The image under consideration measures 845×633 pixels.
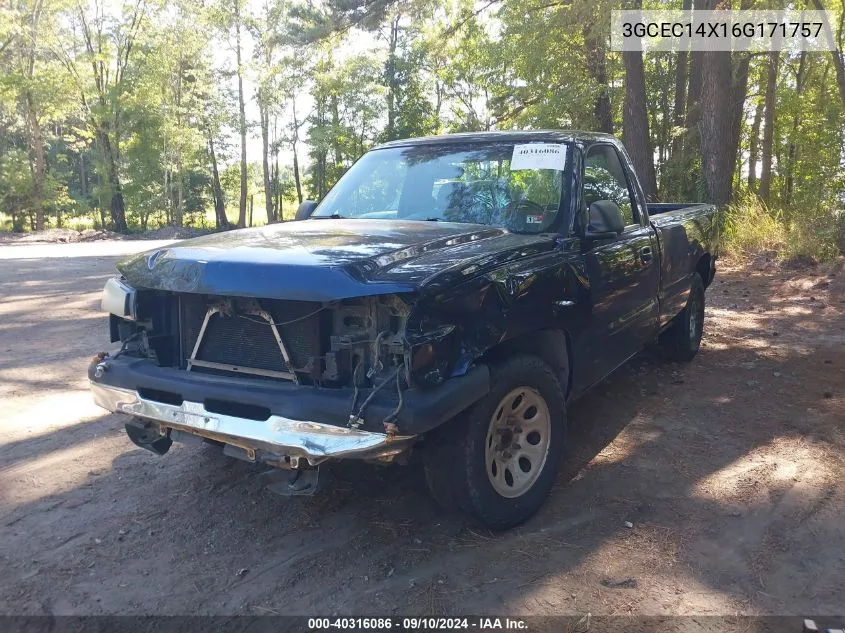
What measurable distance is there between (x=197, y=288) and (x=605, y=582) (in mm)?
2209

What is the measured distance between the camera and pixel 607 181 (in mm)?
4641

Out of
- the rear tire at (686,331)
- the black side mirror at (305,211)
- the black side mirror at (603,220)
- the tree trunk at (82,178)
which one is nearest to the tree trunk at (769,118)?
the rear tire at (686,331)

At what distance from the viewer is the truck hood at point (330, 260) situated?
2.74m

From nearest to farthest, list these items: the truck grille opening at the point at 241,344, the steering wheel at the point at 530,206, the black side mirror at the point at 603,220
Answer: the truck grille opening at the point at 241,344
the black side mirror at the point at 603,220
the steering wheel at the point at 530,206

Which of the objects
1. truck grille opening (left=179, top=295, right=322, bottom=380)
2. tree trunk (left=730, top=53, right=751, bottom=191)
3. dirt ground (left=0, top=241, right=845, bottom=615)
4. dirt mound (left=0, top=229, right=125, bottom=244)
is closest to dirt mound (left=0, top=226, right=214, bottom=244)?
dirt mound (left=0, top=229, right=125, bottom=244)

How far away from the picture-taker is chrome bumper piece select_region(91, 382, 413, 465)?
2682 millimetres

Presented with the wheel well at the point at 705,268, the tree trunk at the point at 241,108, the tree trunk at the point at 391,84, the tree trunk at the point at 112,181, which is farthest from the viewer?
the tree trunk at the point at 391,84

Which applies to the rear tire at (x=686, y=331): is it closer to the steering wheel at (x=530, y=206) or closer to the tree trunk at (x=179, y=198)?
the steering wheel at (x=530, y=206)

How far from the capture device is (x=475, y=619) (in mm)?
2641

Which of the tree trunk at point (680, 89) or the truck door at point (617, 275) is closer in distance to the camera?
Answer: the truck door at point (617, 275)

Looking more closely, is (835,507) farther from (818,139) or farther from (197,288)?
(818,139)

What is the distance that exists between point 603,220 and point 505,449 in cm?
147

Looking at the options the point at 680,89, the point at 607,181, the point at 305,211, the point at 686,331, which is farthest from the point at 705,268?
the point at 680,89

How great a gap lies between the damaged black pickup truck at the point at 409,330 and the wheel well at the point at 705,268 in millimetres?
2310
